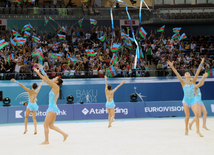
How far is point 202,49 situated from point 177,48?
115 inches

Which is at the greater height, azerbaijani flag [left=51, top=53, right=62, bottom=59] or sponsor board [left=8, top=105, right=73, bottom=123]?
azerbaijani flag [left=51, top=53, right=62, bottom=59]

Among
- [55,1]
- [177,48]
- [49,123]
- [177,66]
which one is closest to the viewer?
[49,123]

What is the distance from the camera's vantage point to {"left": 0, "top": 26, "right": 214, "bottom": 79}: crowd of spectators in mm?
20469

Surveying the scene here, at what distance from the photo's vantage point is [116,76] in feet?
67.8

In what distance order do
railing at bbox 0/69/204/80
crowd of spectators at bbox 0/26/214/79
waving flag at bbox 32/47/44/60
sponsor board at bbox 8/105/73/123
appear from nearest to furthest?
sponsor board at bbox 8/105/73/123, railing at bbox 0/69/204/80, crowd of spectators at bbox 0/26/214/79, waving flag at bbox 32/47/44/60

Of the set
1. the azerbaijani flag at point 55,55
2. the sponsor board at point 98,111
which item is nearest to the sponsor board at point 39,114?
the sponsor board at point 98,111

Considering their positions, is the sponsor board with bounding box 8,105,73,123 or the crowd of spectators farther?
the crowd of spectators

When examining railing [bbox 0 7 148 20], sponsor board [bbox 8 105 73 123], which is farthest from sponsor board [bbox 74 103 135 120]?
railing [bbox 0 7 148 20]

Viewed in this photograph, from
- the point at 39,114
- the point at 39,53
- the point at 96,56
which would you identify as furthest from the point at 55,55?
the point at 39,114

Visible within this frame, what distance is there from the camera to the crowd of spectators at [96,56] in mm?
20469

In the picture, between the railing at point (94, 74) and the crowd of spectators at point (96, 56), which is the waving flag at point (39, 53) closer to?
the crowd of spectators at point (96, 56)

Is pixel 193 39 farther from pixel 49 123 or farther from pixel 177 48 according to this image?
pixel 49 123

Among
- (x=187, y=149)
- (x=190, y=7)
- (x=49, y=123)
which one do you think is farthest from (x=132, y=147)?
(x=190, y=7)

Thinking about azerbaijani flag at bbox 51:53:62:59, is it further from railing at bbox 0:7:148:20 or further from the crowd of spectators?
railing at bbox 0:7:148:20
